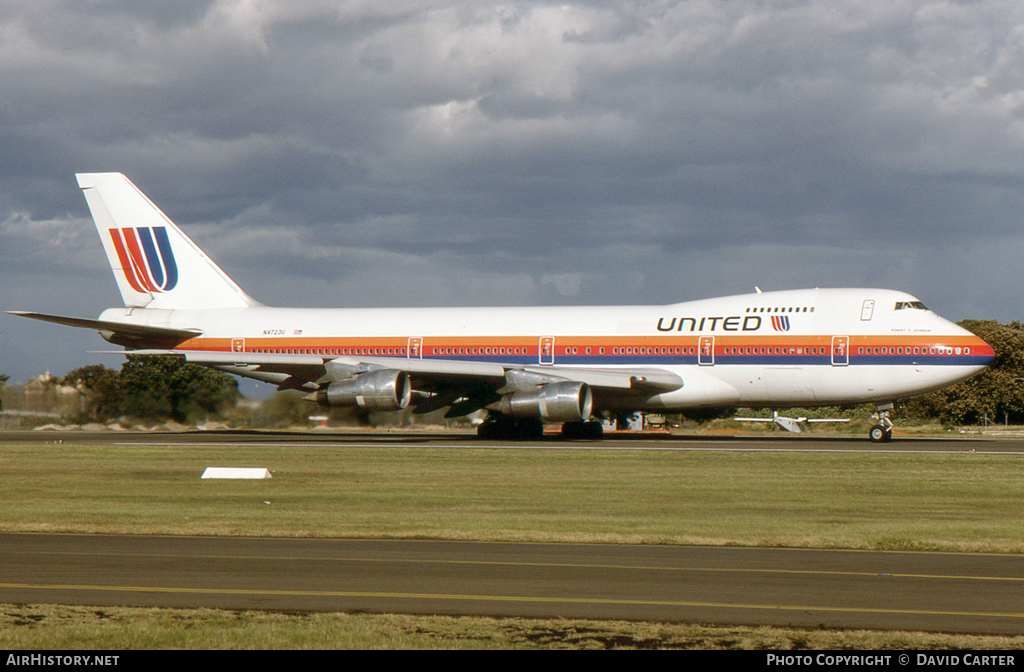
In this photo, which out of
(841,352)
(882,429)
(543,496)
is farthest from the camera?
(882,429)

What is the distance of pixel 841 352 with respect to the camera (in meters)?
37.8

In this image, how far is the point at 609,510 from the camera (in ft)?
60.3

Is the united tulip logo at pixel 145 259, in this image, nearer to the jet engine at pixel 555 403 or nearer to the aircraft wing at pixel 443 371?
the aircraft wing at pixel 443 371

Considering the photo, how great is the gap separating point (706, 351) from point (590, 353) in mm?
4428

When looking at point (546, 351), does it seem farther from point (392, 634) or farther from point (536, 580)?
point (392, 634)

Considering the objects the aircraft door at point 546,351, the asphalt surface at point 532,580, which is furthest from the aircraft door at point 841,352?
the asphalt surface at point 532,580

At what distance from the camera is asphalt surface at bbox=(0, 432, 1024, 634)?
31.6ft

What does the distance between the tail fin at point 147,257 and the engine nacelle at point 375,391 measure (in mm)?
11829

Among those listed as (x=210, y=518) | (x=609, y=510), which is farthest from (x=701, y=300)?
(x=210, y=518)

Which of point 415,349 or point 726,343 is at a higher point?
point 726,343

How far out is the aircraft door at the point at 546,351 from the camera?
41.1 m

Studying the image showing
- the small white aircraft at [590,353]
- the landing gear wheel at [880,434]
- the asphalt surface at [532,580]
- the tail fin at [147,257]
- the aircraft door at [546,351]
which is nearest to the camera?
the asphalt surface at [532,580]

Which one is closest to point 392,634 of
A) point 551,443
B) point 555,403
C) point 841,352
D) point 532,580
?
point 532,580

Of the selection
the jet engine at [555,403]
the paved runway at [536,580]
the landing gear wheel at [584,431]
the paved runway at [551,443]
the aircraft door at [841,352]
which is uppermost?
the aircraft door at [841,352]
